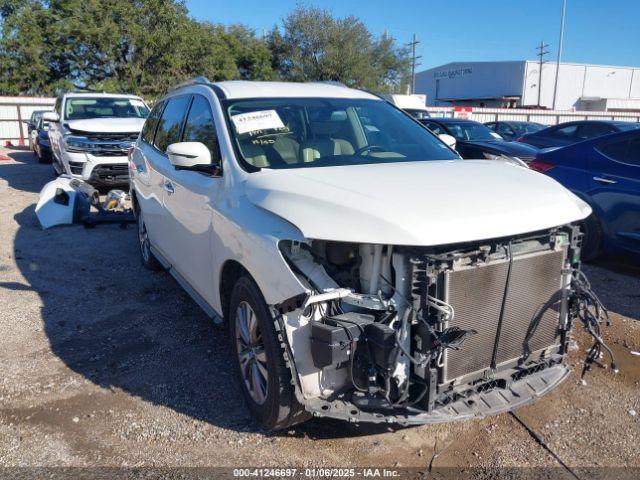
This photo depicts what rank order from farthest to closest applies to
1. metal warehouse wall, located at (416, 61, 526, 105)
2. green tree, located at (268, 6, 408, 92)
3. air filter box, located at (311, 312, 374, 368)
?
1. metal warehouse wall, located at (416, 61, 526, 105)
2. green tree, located at (268, 6, 408, 92)
3. air filter box, located at (311, 312, 374, 368)

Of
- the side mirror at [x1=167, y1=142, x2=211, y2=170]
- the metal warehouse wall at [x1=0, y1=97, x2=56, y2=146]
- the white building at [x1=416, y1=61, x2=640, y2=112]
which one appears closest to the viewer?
the side mirror at [x1=167, y1=142, x2=211, y2=170]

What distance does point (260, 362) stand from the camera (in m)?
3.15

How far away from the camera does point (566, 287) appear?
3051mm

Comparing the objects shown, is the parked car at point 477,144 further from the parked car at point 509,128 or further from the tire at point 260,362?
the parked car at point 509,128

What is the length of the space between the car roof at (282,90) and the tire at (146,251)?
90.2 inches

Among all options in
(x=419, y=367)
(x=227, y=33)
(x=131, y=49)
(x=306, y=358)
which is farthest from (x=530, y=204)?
(x=227, y=33)

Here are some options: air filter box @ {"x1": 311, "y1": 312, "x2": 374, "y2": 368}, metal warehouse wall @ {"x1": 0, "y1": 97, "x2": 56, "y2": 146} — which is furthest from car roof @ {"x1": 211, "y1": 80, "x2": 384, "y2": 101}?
metal warehouse wall @ {"x1": 0, "y1": 97, "x2": 56, "y2": 146}

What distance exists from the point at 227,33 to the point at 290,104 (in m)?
38.0

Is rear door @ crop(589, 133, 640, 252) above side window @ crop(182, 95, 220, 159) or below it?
below

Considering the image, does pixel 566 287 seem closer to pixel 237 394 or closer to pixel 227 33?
pixel 237 394

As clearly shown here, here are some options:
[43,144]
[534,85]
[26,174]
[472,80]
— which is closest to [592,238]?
[26,174]

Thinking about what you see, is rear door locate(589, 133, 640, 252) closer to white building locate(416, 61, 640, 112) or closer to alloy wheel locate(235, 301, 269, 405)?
alloy wheel locate(235, 301, 269, 405)

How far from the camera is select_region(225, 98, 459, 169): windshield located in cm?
363

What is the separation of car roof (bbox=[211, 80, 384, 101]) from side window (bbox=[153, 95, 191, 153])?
519 mm
